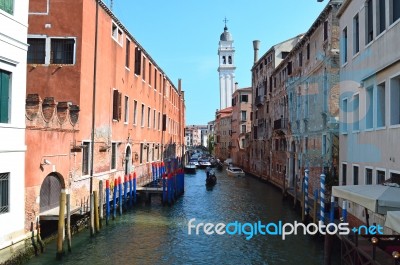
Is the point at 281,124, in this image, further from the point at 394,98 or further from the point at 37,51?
the point at 394,98

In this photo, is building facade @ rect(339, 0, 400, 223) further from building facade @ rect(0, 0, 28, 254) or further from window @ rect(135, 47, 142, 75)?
window @ rect(135, 47, 142, 75)

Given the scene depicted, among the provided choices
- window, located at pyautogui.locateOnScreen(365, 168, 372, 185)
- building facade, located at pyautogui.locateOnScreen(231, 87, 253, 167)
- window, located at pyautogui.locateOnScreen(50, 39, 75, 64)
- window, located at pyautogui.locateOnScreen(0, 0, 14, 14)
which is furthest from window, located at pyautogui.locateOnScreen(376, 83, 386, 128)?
building facade, located at pyautogui.locateOnScreen(231, 87, 253, 167)

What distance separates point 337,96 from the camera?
54.0 feet

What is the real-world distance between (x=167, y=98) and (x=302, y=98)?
15.1 m

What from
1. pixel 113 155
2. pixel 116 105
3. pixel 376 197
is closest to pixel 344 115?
pixel 376 197

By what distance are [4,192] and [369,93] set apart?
9.73 m

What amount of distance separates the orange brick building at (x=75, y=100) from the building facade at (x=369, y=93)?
29.3ft

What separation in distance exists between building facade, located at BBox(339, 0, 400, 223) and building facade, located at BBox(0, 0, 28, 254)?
857 centimetres

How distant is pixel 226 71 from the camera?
82125 millimetres

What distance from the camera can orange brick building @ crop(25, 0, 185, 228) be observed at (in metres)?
11.2

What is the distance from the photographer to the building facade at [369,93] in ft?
30.4

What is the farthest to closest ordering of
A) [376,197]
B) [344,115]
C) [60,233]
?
1. [344,115]
2. [60,233]
3. [376,197]

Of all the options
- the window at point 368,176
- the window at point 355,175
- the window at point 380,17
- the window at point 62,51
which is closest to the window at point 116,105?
the window at point 62,51

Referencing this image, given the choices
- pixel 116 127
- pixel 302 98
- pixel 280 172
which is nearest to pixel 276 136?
pixel 280 172
